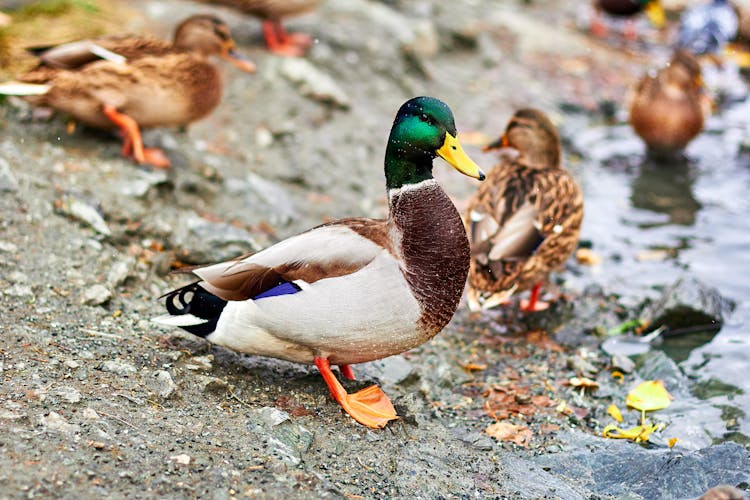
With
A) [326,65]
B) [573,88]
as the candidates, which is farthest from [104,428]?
[573,88]

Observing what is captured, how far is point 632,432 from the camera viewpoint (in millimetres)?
4262

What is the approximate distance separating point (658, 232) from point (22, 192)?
4.52m

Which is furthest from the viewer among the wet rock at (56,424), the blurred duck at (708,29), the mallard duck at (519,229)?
the blurred duck at (708,29)

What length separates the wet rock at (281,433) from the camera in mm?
3410

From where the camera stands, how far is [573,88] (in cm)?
944

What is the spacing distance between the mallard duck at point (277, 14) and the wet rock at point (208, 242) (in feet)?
9.47

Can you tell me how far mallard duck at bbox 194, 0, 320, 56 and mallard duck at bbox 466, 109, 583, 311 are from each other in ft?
9.70

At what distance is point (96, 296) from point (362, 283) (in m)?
1.54

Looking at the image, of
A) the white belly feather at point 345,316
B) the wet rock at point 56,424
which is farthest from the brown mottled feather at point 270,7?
the wet rock at point 56,424

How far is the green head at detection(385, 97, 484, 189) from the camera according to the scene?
3762mm

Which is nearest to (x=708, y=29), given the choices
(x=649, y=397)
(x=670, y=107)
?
(x=670, y=107)

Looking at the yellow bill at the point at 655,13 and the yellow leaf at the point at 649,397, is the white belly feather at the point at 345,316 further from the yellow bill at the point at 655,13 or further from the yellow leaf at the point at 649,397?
the yellow bill at the point at 655,13

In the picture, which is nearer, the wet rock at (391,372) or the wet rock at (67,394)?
the wet rock at (67,394)

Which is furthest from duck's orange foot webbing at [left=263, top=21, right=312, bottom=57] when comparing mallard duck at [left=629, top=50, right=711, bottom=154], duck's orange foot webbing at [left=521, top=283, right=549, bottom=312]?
duck's orange foot webbing at [left=521, top=283, right=549, bottom=312]
